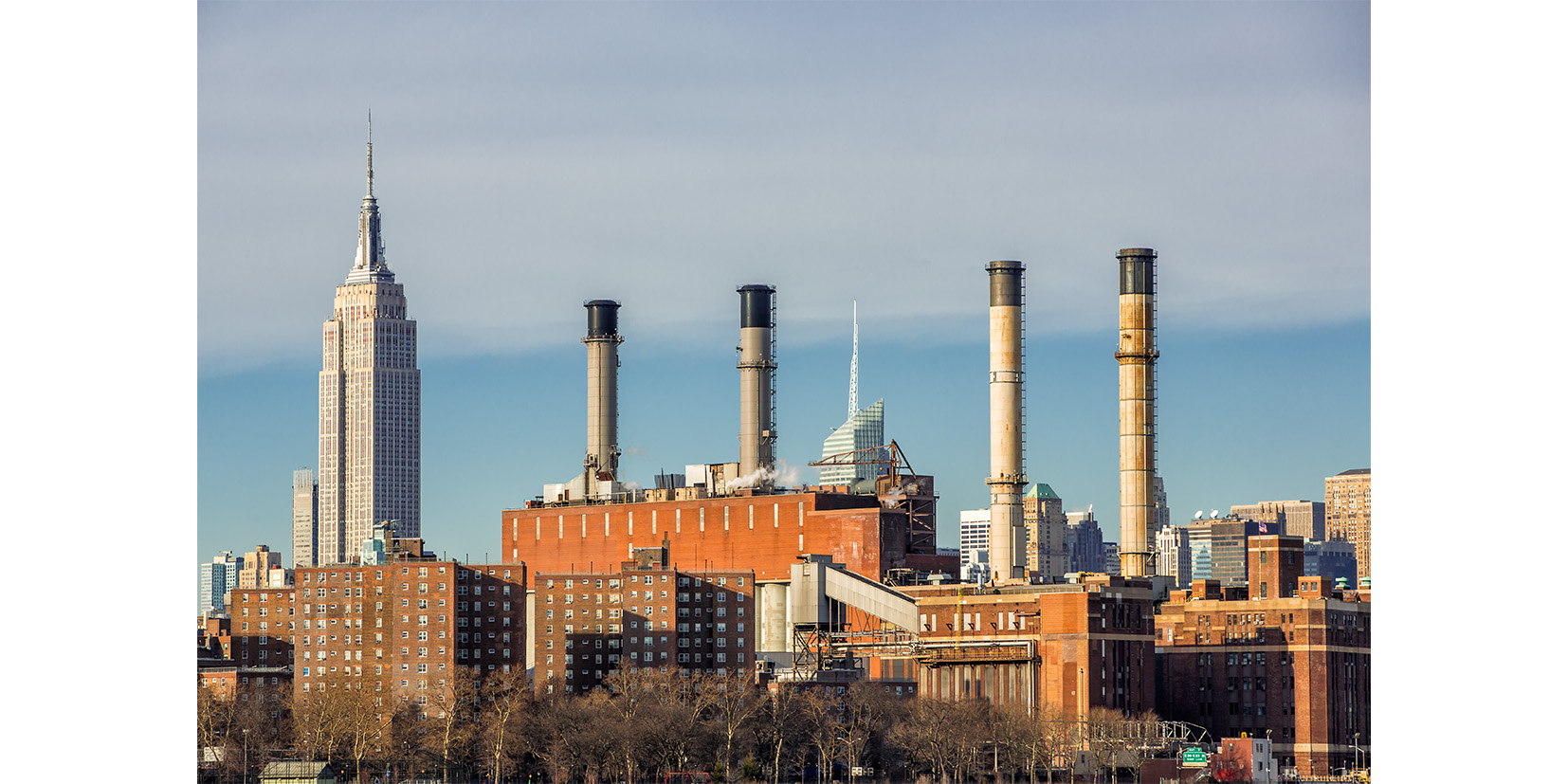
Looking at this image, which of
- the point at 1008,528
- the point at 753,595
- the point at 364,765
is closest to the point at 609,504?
the point at 753,595

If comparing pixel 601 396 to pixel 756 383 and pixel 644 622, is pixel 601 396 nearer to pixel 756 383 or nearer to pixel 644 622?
pixel 756 383

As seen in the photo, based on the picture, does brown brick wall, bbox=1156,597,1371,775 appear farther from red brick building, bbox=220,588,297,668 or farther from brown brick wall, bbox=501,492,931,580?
red brick building, bbox=220,588,297,668

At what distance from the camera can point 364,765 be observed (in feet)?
219

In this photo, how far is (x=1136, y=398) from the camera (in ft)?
258

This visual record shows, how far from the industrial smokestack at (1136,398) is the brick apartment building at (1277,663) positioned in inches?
133

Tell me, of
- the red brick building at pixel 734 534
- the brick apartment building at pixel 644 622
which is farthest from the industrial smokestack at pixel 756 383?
the brick apartment building at pixel 644 622

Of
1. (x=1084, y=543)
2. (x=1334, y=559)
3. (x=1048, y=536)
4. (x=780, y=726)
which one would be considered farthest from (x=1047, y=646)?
(x=1084, y=543)

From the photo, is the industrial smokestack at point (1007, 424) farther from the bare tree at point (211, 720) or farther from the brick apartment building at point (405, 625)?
the bare tree at point (211, 720)

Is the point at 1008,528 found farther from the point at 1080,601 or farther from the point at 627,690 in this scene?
the point at 627,690

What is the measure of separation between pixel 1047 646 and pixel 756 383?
76.0 feet

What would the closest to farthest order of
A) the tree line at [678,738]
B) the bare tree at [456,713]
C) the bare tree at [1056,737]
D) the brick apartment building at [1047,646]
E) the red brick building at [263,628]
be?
the tree line at [678,738] < the bare tree at [1056,737] < the bare tree at [456,713] < the brick apartment building at [1047,646] < the red brick building at [263,628]

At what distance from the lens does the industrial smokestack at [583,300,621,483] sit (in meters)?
93.3

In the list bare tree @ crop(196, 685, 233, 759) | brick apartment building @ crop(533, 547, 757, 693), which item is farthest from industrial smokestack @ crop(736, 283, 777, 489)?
bare tree @ crop(196, 685, 233, 759)

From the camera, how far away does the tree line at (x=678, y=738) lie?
6456cm
